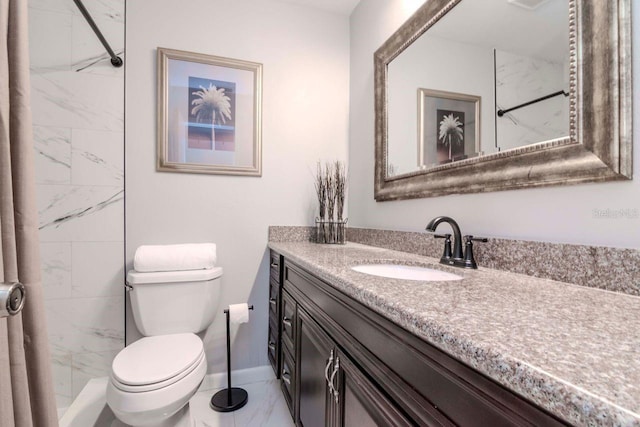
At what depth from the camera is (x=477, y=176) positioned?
107cm

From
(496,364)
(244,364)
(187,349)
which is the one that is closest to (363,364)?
(496,364)

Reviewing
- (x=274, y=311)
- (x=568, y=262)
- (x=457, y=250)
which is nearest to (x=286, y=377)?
(x=274, y=311)

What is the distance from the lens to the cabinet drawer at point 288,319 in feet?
4.30

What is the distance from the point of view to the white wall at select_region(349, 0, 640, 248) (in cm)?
69

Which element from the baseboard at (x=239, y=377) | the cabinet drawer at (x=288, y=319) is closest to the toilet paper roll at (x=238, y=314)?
the cabinet drawer at (x=288, y=319)

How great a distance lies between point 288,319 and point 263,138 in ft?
3.83

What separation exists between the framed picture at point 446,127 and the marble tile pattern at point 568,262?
1.28ft

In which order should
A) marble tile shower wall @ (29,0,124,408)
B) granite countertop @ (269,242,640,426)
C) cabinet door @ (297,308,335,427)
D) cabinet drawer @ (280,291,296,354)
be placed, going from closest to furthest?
1. granite countertop @ (269,242,640,426)
2. cabinet door @ (297,308,335,427)
3. cabinet drawer @ (280,291,296,354)
4. marble tile shower wall @ (29,0,124,408)

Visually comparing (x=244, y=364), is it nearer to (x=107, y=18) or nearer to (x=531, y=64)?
(x=531, y=64)

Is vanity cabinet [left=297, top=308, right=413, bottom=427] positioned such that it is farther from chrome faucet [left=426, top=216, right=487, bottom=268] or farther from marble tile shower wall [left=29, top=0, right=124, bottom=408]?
marble tile shower wall [left=29, top=0, right=124, bottom=408]

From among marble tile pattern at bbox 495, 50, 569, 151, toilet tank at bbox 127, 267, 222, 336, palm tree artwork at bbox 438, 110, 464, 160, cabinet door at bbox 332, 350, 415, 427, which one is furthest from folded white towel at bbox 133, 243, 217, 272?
marble tile pattern at bbox 495, 50, 569, 151

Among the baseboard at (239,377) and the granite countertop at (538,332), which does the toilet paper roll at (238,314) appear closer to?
the baseboard at (239,377)

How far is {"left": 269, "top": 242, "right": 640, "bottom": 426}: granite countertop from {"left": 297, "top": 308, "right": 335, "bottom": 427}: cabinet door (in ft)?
→ 1.03

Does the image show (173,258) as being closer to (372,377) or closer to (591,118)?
(372,377)
